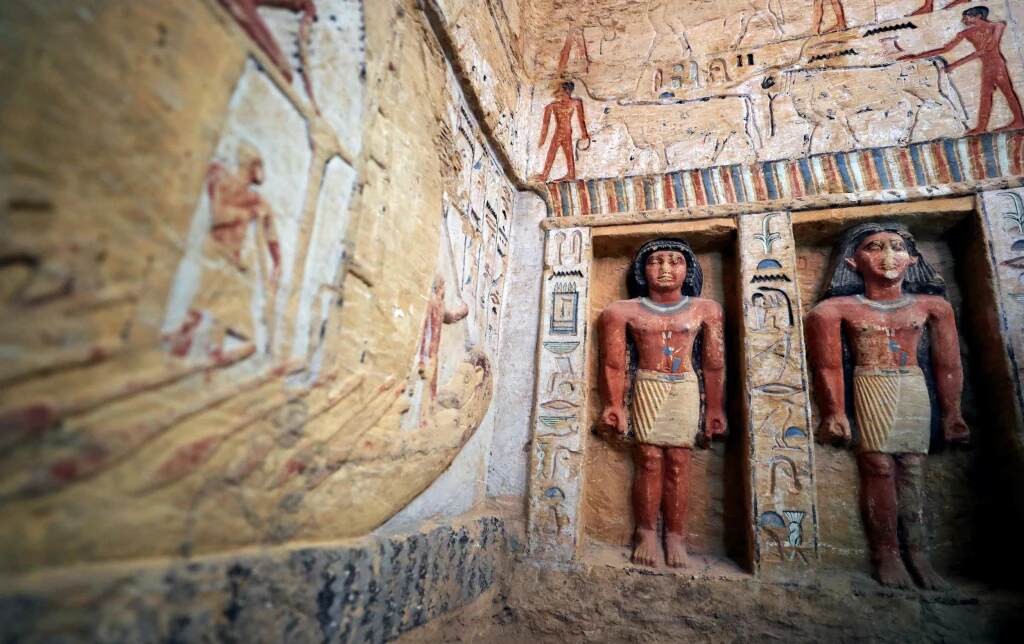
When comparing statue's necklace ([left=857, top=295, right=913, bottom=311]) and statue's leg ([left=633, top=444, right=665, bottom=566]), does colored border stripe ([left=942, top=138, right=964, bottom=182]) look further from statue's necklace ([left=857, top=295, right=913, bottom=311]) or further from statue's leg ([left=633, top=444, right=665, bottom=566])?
statue's leg ([left=633, top=444, right=665, bottom=566])

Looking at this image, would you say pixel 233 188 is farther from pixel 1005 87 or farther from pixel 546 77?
pixel 1005 87

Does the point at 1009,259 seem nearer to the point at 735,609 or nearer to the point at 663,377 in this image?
the point at 663,377

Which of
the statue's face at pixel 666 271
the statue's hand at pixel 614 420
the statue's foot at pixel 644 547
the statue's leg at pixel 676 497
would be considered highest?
the statue's face at pixel 666 271

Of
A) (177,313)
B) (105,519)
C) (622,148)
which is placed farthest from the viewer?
(622,148)

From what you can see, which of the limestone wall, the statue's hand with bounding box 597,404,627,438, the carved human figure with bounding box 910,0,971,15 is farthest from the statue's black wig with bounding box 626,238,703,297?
the carved human figure with bounding box 910,0,971,15

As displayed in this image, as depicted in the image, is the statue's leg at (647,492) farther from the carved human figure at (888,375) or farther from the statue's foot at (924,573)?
the statue's foot at (924,573)

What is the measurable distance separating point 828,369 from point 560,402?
1.55 meters

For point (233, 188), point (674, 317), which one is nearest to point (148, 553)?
point (233, 188)

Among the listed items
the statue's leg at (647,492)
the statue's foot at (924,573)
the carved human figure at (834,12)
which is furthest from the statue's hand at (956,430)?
the carved human figure at (834,12)

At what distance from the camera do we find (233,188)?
4.80ft

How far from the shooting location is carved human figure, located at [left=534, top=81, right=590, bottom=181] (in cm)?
395

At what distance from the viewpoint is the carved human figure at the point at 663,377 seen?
3.12 m

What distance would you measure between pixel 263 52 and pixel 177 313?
82cm

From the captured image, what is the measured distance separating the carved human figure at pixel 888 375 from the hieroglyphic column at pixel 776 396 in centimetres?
23
